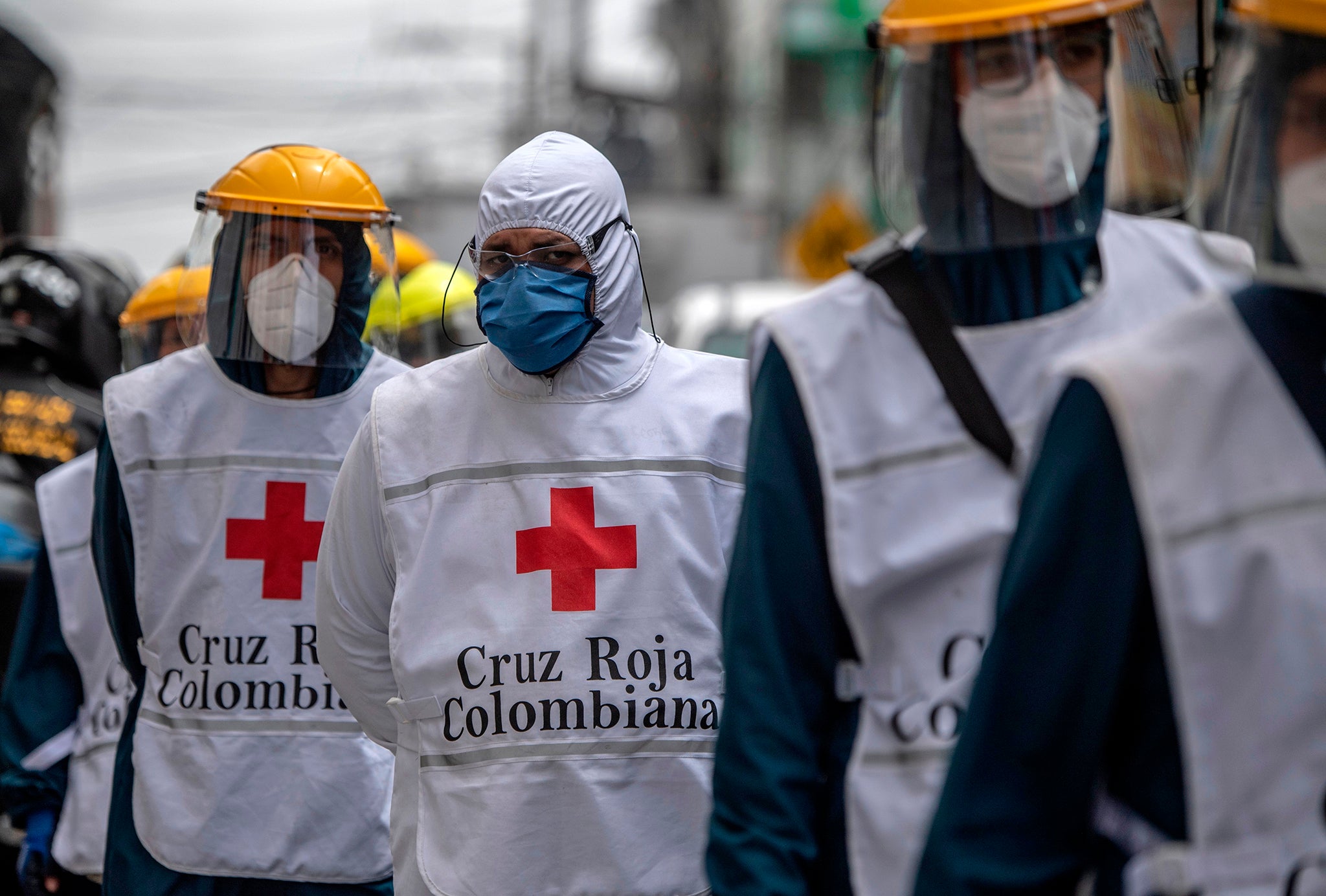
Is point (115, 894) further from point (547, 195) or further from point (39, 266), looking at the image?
point (39, 266)

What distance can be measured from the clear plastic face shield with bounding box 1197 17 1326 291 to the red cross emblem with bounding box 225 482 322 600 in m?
2.40

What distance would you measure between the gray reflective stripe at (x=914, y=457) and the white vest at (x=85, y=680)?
261 centimetres

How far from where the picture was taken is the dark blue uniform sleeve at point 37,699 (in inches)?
168

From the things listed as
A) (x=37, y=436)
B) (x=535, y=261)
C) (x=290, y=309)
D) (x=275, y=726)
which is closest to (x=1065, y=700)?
(x=535, y=261)

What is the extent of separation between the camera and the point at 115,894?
3.65 m

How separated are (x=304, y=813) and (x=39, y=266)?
3.81m

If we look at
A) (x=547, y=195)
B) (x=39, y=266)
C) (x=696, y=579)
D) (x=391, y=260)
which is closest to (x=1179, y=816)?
(x=696, y=579)

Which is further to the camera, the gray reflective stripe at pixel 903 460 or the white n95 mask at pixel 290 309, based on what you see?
the white n95 mask at pixel 290 309

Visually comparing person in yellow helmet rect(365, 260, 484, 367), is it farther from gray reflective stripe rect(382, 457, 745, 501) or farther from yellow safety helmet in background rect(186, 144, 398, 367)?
gray reflective stripe rect(382, 457, 745, 501)

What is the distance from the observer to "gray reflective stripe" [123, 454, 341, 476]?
3664 mm

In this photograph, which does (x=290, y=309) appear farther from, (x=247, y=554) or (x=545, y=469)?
(x=545, y=469)

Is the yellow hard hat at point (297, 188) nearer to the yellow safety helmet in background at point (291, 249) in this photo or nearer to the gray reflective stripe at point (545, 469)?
the yellow safety helmet in background at point (291, 249)

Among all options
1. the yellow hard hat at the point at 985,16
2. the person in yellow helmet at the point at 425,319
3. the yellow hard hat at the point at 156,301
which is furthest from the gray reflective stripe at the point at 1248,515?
the person in yellow helmet at the point at 425,319

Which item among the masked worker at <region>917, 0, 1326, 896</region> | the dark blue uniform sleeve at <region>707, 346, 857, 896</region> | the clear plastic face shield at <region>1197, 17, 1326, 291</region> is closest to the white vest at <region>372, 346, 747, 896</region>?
the dark blue uniform sleeve at <region>707, 346, 857, 896</region>
